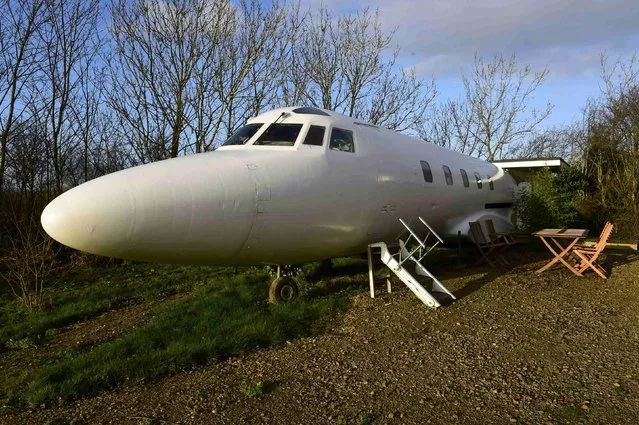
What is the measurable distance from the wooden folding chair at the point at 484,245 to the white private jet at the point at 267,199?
2.02 metres

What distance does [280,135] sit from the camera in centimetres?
753

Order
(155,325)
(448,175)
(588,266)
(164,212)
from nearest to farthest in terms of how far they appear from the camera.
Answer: (164,212), (155,325), (588,266), (448,175)

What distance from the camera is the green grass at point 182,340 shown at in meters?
5.01

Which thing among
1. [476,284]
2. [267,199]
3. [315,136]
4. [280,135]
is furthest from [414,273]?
[267,199]

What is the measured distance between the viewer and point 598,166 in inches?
762

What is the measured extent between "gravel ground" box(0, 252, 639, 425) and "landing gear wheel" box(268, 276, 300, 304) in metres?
1.04

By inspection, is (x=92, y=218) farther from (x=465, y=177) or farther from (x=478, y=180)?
(x=478, y=180)

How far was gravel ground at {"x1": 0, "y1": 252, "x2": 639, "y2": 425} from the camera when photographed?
4.27 metres

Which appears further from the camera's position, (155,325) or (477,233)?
(477,233)

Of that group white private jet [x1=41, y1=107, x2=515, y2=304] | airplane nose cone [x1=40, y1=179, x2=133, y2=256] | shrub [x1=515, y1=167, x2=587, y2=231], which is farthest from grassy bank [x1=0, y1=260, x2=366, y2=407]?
shrub [x1=515, y1=167, x2=587, y2=231]

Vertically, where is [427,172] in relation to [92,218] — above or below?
above

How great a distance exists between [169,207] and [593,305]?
664 centimetres

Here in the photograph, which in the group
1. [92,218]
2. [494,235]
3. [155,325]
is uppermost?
[92,218]

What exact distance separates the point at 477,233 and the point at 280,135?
259 inches
